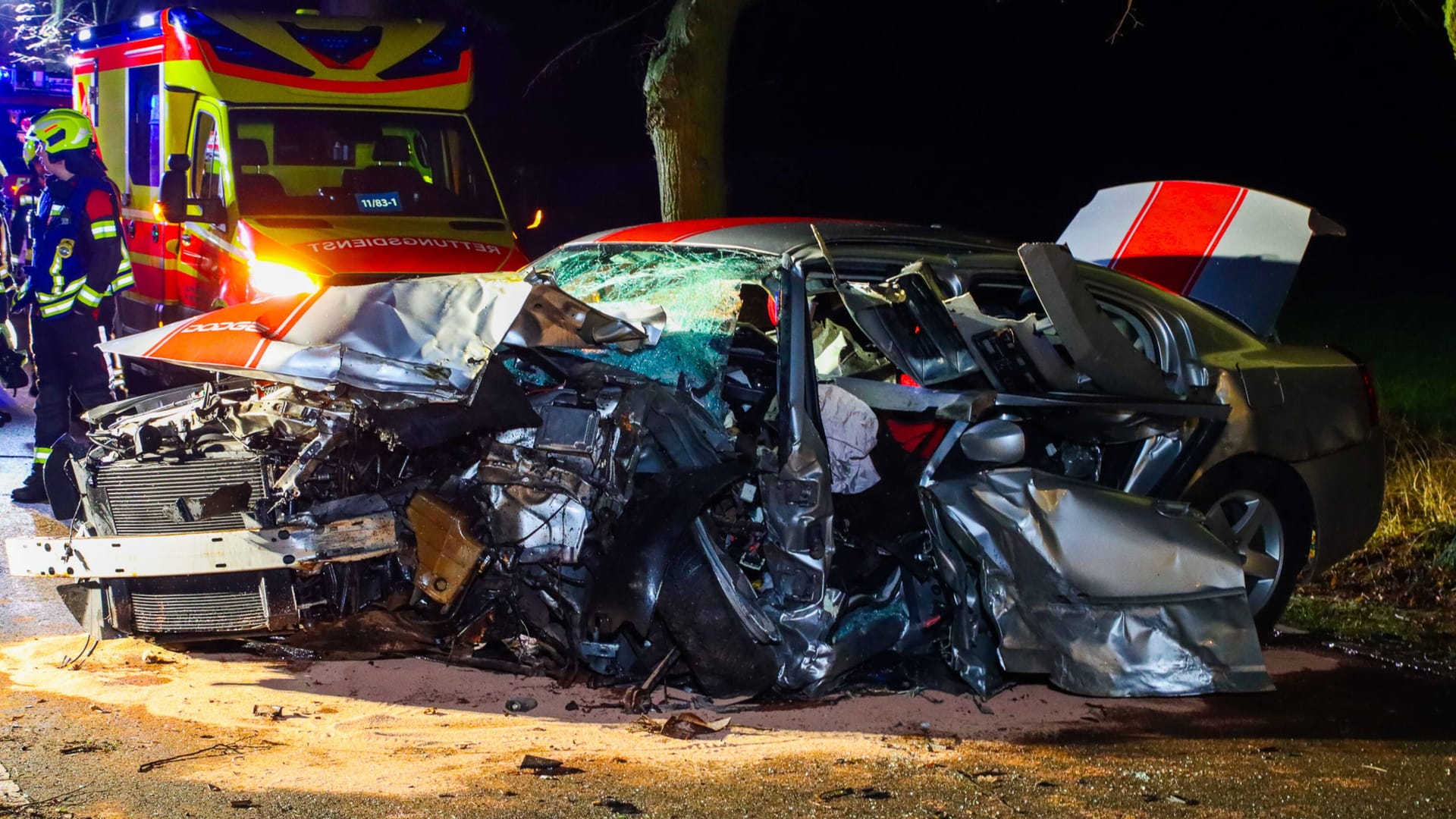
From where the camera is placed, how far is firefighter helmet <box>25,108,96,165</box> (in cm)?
793

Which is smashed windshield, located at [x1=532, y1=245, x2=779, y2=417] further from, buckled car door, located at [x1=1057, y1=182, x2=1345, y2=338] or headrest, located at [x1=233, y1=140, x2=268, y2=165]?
headrest, located at [x1=233, y1=140, x2=268, y2=165]

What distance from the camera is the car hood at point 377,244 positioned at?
8.39m

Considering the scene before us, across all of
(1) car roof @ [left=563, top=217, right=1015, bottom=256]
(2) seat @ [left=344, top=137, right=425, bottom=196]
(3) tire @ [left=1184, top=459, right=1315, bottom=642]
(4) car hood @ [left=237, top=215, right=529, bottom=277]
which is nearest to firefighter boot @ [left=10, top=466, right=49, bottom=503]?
(4) car hood @ [left=237, top=215, right=529, bottom=277]

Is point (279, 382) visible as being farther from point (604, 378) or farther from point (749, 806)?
point (749, 806)

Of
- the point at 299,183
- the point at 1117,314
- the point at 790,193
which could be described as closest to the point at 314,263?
the point at 299,183

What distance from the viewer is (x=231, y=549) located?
4.16 meters

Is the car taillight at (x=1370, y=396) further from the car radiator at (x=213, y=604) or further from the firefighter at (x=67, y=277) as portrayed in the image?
the firefighter at (x=67, y=277)

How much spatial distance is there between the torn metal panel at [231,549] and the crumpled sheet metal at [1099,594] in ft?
6.12

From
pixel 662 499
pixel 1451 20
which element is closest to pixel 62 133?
pixel 662 499

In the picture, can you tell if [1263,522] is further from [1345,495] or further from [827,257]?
[827,257]

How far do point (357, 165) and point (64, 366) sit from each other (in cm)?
250

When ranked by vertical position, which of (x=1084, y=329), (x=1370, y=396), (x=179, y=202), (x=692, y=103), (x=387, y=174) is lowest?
(x=1370, y=396)

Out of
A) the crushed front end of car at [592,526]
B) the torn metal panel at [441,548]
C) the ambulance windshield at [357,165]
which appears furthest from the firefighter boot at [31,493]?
the torn metal panel at [441,548]

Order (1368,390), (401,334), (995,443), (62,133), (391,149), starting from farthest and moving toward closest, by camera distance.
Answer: (391,149)
(62,133)
(1368,390)
(995,443)
(401,334)
